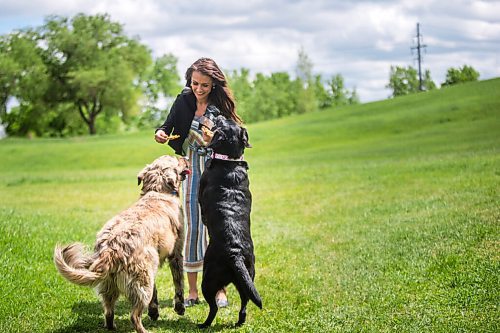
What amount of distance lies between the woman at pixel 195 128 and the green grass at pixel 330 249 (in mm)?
817

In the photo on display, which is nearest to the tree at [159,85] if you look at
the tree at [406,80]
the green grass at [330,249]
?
the tree at [406,80]

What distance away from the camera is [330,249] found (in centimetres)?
1169

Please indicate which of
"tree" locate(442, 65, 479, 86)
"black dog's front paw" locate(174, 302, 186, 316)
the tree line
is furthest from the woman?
"tree" locate(442, 65, 479, 86)

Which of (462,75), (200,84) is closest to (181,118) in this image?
(200,84)

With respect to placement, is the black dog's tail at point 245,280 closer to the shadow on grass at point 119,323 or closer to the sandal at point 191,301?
the shadow on grass at point 119,323

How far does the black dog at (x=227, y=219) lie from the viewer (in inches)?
265

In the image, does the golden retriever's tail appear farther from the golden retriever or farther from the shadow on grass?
the shadow on grass

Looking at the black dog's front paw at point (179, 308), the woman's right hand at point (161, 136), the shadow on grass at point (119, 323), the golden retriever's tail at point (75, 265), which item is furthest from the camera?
the woman's right hand at point (161, 136)

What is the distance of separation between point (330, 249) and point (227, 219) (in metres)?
5.15

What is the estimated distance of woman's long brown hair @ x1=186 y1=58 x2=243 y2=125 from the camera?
8.03m

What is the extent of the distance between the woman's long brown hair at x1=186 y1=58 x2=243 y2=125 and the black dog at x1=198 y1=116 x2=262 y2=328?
614 millimetres

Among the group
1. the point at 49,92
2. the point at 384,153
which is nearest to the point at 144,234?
the point at 384,153

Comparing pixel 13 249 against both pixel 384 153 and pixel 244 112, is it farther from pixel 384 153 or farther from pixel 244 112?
pixel 244 112

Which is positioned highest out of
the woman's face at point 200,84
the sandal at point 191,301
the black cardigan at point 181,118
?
the woman's face at point 200,84
